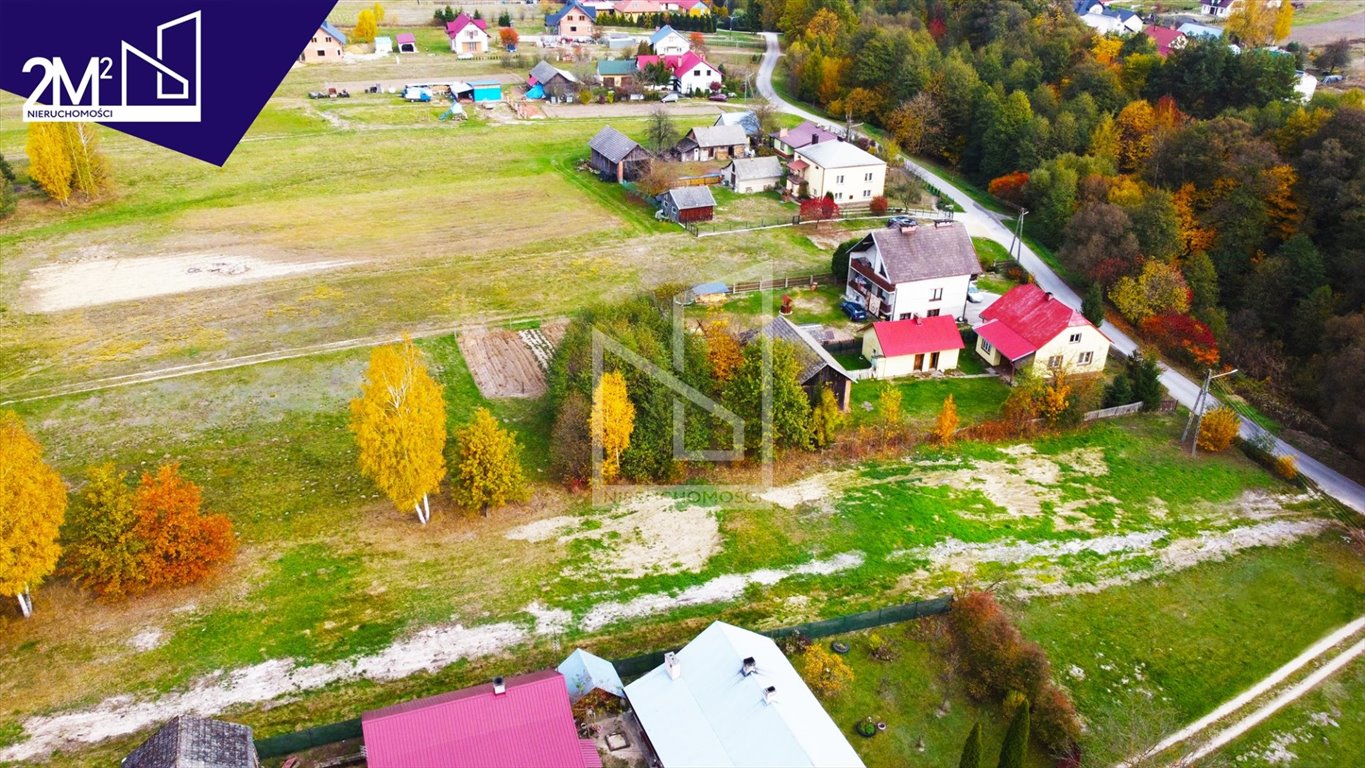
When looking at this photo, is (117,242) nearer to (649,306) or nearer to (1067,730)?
(649,306)

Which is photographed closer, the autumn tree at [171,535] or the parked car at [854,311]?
the autumn tree at [171,535]

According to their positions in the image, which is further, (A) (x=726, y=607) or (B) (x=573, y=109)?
(B) (x=573, y=109)

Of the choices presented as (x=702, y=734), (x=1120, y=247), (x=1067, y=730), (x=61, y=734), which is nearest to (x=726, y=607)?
(x=702, y=734)

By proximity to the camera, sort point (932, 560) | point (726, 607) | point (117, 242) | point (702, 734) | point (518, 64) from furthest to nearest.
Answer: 1. point (518, 64)
2. point (117, 242)
3. point (932, 560)
4. point (726, 607)
5. point (702, 734)

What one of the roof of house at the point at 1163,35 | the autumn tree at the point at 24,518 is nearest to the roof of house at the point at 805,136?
the roof of house at the point at 1163,35

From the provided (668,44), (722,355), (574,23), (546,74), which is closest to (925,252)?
(722,355)

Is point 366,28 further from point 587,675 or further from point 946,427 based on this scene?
point 587,675

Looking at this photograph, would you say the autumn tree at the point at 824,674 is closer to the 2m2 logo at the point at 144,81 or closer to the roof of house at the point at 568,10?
the 2m2 logo at the point at 144,81
